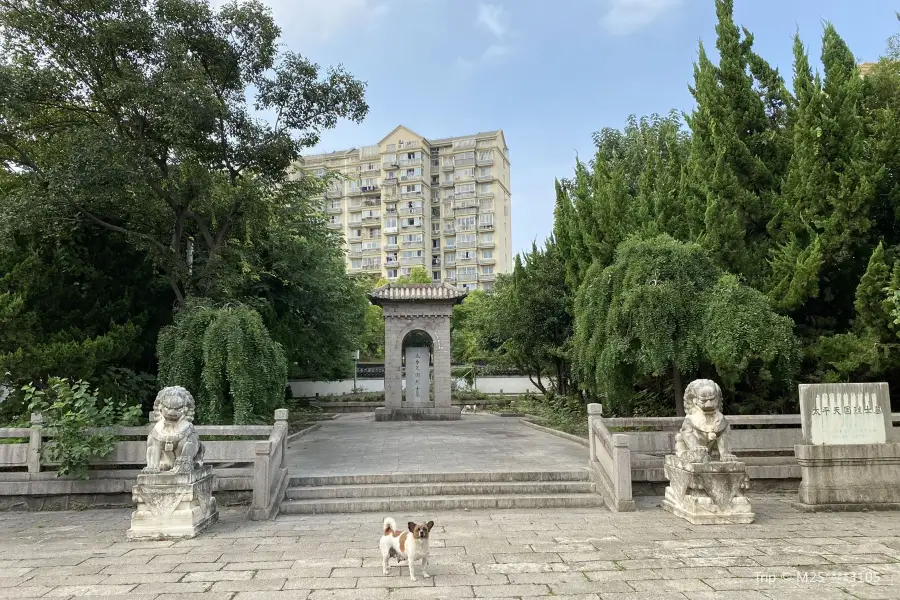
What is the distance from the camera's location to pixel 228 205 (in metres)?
Answer: 11.2

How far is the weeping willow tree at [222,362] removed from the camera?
932 cm

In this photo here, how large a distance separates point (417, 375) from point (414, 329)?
162cm

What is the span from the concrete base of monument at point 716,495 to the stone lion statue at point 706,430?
5.1 inches

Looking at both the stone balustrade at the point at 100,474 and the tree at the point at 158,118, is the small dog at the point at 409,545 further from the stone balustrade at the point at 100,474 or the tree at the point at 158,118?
the tree at the point at 158,118

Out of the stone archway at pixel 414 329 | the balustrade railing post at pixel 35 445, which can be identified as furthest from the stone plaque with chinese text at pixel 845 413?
the stone archway at pixel 414 329

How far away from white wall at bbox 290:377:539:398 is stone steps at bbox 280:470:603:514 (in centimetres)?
1805

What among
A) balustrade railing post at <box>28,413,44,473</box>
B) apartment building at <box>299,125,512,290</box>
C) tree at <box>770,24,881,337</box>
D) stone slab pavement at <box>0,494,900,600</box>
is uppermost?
apartment building at <box>299,125,512,290</box>

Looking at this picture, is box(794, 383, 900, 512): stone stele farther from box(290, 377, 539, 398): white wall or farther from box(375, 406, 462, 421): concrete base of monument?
box(290, 377, 539, 398): white wall

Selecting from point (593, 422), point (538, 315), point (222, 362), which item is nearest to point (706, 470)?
point (593, 422)

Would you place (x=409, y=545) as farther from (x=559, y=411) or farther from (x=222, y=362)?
(x=559, y=411)

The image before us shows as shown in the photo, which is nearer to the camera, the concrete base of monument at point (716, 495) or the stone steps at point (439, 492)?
the concrete base of monument at point (716, 495)

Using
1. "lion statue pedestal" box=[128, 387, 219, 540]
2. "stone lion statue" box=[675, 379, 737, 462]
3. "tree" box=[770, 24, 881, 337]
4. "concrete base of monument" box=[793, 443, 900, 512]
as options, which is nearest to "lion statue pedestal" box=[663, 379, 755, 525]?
"stone lion statue" box=[675, 379, 737, 462]

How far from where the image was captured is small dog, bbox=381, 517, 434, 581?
4.49 meters

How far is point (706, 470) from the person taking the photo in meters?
6.29
